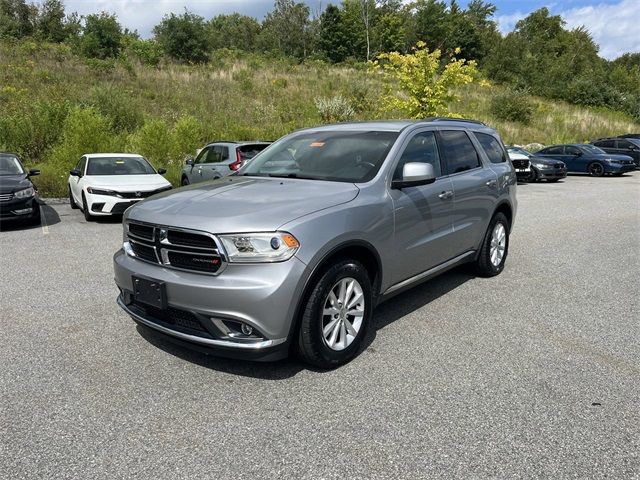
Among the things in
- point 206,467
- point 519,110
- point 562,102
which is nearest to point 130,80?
point 519,110

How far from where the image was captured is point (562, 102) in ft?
149

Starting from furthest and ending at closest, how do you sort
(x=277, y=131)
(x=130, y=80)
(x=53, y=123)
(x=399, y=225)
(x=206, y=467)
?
(x=130, y=80), (x=277, y=131), (x=53, y=123), (x=399, y=225), (x=206, y=467)

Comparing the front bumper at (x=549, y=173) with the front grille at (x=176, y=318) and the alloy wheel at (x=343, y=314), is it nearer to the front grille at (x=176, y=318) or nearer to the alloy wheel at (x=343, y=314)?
the alloy wheel at (x=343, y=314)

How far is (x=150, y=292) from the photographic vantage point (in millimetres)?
3371

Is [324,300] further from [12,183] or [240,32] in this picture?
[240,32]

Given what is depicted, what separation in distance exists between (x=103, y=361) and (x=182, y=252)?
117cm

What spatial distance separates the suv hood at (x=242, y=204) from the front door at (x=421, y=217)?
1.89 ft

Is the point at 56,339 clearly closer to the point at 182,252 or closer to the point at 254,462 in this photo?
the point at 182,252

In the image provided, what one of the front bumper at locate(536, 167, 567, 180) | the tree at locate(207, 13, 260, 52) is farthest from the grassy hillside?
the tree at locate(207, 13, 260, 52)

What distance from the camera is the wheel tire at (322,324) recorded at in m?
3.28

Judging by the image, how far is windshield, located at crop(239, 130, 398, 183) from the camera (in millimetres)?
4137

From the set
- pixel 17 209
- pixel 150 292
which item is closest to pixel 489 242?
pixel 150 292

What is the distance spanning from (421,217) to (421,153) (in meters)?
0.66

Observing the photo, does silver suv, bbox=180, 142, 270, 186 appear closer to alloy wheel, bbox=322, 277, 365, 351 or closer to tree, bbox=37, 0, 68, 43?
alloy wheel, bbox=322, 277, 365, 351
